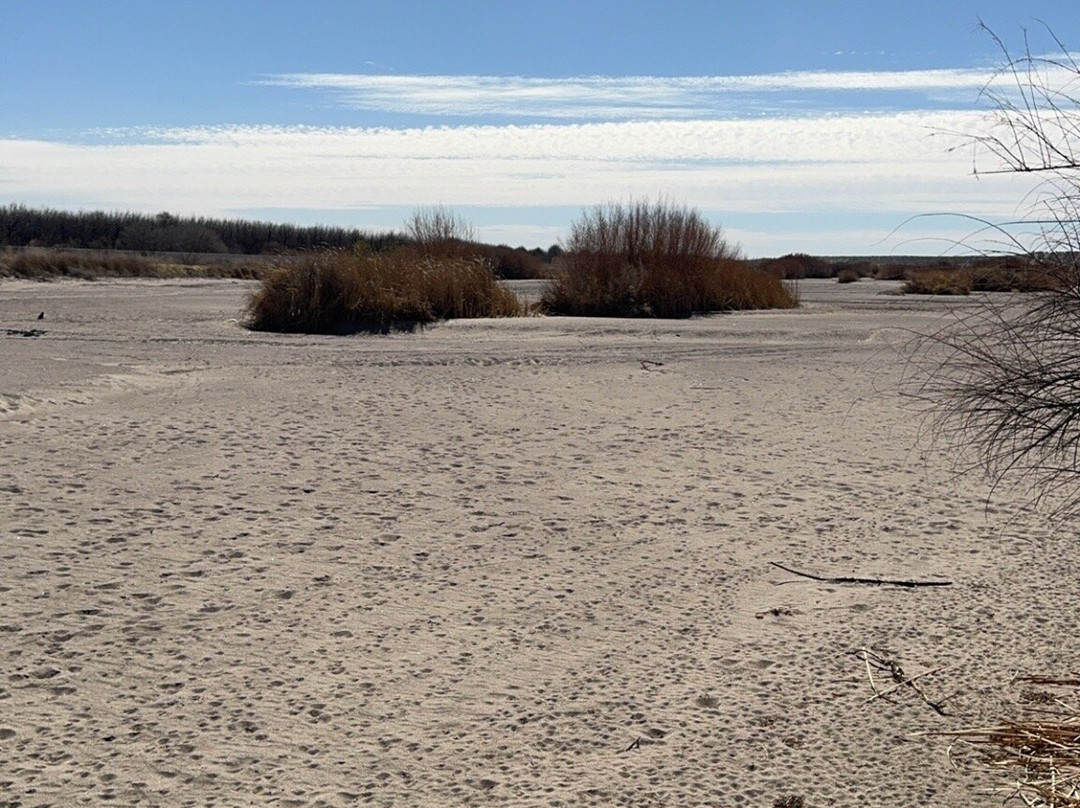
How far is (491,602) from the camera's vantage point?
634cm

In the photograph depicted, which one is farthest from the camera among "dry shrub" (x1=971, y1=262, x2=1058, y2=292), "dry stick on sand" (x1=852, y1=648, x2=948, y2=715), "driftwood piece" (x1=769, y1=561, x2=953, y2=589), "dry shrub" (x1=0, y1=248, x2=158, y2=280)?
"dry shrub" (x1=0, y1=248, x2=158, y2=280)

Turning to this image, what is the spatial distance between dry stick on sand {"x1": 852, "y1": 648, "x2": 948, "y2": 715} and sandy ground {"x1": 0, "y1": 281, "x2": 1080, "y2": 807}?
60mm

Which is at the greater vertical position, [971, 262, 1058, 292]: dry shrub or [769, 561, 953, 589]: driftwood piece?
[971, 262, 1058, 292]: dry shrub

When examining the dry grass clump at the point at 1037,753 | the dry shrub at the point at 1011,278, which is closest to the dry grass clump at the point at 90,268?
the dry shrub at the point at 1011,278

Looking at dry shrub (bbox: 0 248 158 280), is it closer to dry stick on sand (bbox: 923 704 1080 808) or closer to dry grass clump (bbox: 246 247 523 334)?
dry grass clump (bbox: 246 247 523 334)

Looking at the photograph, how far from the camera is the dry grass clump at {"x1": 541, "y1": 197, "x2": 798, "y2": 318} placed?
27.2 m

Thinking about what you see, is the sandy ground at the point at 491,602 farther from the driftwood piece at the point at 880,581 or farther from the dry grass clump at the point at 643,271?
the dry grass clump at the point at 643,271

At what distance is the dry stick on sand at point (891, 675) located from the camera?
5.17 m

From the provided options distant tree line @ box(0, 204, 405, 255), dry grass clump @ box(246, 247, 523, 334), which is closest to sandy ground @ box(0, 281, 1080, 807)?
dry grass clump @ box(246, 247, 523, 334)

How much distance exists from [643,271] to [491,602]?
21675 mm

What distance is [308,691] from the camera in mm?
5137

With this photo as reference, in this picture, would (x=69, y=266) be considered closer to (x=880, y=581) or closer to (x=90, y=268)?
(x=90, y=268)

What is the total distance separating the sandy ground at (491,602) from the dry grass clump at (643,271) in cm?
1465

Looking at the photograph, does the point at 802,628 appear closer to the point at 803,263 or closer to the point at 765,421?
the point at 765,421
